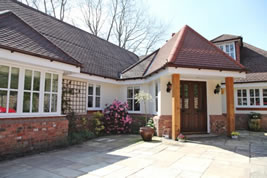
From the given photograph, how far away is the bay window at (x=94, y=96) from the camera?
973cm

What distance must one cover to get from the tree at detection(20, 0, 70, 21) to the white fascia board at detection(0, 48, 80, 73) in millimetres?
17085

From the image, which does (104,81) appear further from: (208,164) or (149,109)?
(208,164)

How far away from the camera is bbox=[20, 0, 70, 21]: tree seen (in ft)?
63.7

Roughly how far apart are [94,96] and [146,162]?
19.8 feet

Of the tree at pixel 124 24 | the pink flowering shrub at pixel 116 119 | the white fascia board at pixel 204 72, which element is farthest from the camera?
the tree at pixel 124 24

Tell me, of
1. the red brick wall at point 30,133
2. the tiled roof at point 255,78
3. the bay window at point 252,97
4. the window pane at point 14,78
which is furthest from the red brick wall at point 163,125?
the bay window at point 252,97

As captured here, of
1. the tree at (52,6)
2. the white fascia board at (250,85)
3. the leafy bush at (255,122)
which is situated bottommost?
the leafy bush at (255,122)

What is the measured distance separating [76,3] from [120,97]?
1720cm

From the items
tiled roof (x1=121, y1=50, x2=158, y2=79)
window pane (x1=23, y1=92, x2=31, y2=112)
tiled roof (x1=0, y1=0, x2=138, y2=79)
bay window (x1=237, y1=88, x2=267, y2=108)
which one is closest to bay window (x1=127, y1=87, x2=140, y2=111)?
tiled roof (x1=121, y1=50, x2=158, y2=79)

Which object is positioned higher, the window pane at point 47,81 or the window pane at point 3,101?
the window pane at point 47,81

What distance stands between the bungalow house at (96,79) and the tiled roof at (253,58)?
7cm

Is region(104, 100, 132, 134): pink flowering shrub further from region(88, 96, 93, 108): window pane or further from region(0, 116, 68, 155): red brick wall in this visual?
region(0, 116, 68, 155): red brick wall

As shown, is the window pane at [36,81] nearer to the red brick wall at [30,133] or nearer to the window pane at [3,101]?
the window pane at [3,101]

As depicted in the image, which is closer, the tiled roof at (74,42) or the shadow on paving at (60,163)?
the shadow on paving at (60,163)
